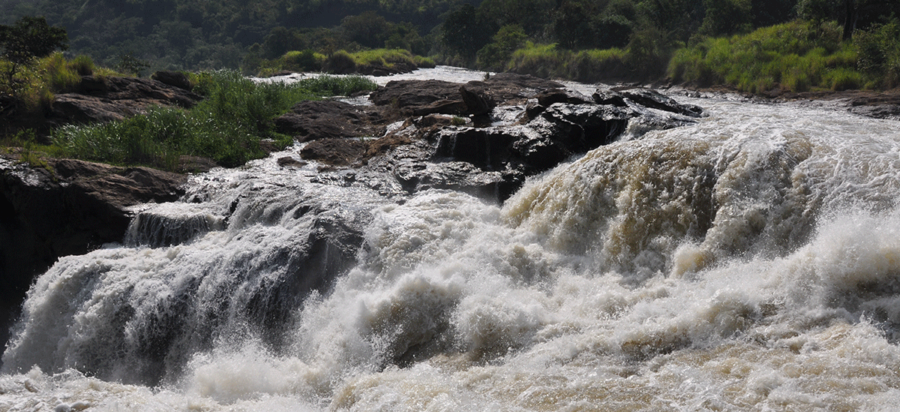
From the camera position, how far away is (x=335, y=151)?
35.8ft

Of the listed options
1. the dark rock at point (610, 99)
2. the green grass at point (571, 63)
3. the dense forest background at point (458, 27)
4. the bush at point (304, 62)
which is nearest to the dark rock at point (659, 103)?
the dark rock at point (610, 99)

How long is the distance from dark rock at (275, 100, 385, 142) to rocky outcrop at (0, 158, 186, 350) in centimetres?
406

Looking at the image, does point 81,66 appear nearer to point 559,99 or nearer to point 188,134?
point 188,134

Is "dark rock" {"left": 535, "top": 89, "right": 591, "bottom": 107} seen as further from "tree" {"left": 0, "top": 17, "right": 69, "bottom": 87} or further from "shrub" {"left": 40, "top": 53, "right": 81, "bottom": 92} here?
"tree" {"left": 0, "top": 17, "right": 69, "bottom": 87}

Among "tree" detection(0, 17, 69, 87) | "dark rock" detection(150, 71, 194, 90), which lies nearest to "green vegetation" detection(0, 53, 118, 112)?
"tree" detection(0, 17, 69, 87)

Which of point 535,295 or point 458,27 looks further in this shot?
point 458,27

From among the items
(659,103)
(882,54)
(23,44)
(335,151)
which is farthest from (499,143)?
(23,44)

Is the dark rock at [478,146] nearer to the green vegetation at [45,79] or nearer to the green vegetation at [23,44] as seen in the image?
the green vegetation at [45,79]

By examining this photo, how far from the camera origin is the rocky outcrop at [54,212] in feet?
27.8

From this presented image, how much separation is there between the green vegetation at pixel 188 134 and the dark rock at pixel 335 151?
0.97 m

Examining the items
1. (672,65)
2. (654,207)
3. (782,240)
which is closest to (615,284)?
(654,207)

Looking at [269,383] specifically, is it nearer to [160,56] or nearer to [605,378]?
[605,378]

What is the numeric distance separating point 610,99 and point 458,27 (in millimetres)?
36223

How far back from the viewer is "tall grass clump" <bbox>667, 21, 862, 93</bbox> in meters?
15.7
